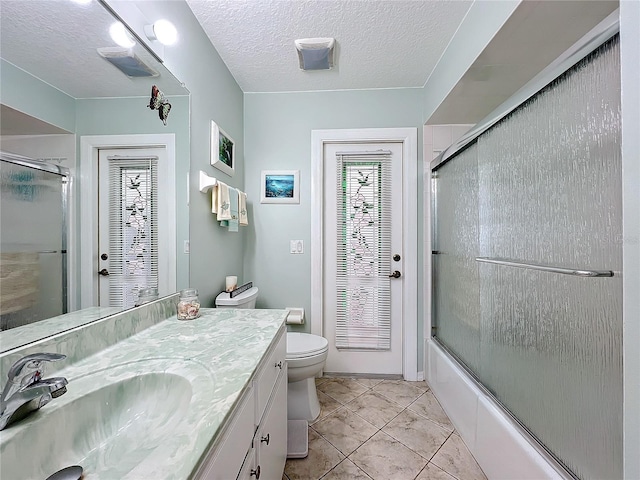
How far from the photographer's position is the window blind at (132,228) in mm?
1021

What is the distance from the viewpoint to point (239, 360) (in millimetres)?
870

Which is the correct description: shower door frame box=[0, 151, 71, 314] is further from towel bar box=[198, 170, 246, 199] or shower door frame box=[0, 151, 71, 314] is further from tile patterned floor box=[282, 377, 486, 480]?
tile patterned floor box=[282, 377, 486, 480]

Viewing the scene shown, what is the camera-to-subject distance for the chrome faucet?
55cm

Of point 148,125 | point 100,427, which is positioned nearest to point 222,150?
point 148,125

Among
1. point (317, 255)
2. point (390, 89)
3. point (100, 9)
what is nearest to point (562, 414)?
point (317, 255)

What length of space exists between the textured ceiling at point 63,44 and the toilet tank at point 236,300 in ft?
3.83

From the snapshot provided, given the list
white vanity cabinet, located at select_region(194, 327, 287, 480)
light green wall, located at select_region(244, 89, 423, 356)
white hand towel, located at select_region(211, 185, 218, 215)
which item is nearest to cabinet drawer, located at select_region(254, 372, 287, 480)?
white vanity cabinet, located at select_region(194, 327, 287, 480)

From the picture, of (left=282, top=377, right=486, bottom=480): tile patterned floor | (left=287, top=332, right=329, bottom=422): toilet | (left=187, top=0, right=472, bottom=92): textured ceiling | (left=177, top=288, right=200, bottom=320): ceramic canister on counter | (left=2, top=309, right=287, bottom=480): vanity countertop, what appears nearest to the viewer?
(left=2, top=309, right=287, bottom=480): vanity countertop

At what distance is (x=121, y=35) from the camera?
1.04 m

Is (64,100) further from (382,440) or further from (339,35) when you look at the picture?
(382,440)

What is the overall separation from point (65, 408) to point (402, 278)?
83.7 inches

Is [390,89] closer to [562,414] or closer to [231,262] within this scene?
[231,262]

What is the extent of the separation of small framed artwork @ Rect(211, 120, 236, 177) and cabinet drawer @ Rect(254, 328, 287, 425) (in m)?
1.13

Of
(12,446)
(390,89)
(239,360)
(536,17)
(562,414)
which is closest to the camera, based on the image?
(12,446)
